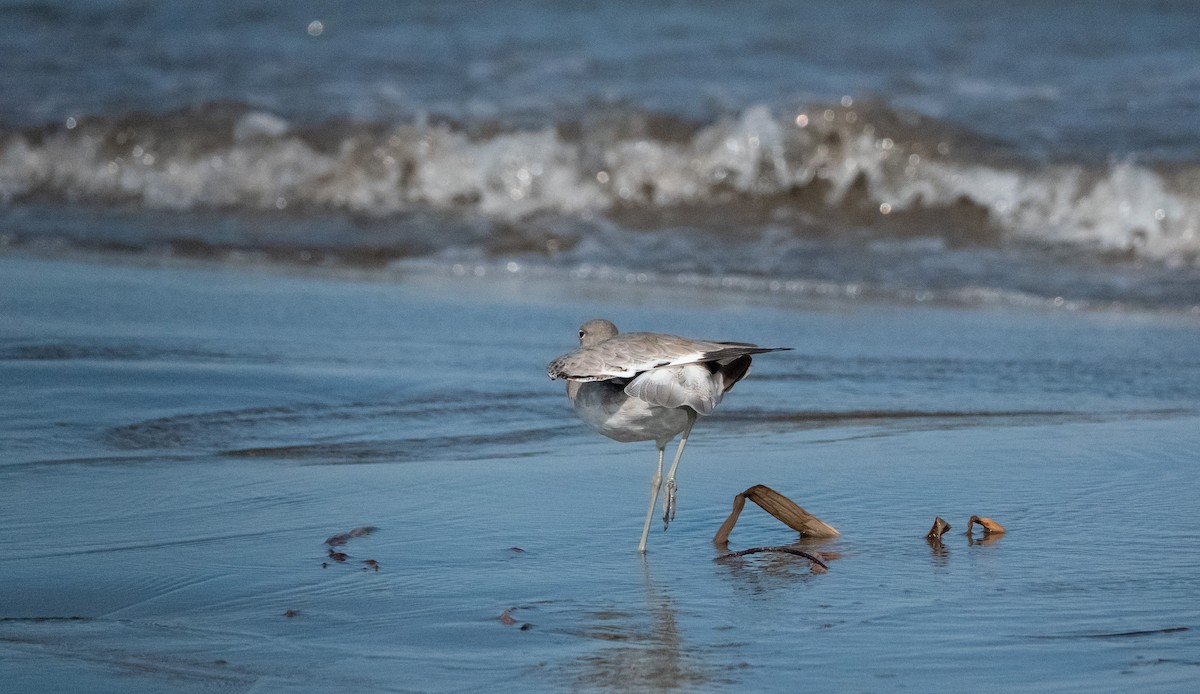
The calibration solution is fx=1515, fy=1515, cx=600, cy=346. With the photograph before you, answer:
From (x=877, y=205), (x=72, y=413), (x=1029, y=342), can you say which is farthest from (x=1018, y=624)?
(x=877, y=205)

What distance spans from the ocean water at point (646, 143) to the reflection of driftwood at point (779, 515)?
4.55 metres

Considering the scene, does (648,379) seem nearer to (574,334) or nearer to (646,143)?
(574,334)

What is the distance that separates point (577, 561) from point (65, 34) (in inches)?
550

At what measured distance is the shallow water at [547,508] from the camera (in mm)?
2764

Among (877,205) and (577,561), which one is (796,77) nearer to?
(877,205)

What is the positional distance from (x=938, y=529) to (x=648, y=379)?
0.83 m

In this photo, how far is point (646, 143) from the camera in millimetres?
11594

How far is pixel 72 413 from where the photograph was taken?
4.76 meters

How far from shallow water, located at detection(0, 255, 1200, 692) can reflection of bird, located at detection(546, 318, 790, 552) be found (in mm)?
320

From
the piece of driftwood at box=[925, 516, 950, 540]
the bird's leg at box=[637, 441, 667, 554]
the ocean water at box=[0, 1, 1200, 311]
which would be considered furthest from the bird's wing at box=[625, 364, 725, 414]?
the ocean water at box=[0, 1, 1200, 311]

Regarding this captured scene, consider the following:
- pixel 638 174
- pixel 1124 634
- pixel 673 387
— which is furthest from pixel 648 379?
pixel 638 174

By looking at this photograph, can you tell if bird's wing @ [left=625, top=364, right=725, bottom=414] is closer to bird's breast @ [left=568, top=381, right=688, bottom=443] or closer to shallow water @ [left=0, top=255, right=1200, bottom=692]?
bird's breast @ [left=568, top=381, right=688, bottom=443]

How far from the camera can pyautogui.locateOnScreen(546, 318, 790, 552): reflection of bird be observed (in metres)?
3.19

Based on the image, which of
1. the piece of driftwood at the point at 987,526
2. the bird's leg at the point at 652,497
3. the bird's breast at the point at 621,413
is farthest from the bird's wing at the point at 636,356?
the piece of driftwood at the point at 987,526
